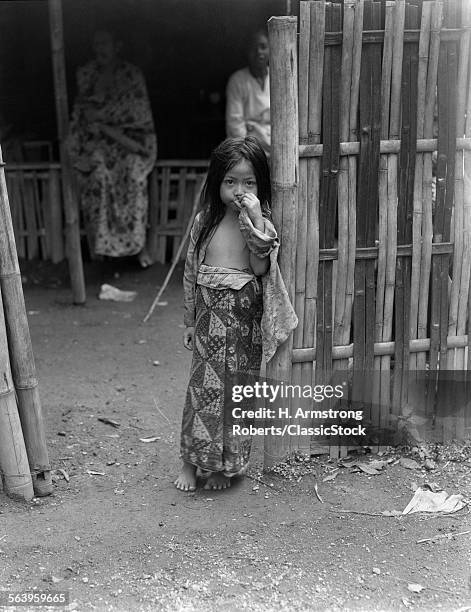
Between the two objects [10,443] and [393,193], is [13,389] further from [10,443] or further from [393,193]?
[393,193]

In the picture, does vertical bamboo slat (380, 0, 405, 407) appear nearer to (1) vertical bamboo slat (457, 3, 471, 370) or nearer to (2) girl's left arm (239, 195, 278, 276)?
(1) vertical bamboo slat (457, 3, 471, 370)

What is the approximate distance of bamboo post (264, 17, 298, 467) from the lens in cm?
304

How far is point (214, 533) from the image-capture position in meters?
3.06

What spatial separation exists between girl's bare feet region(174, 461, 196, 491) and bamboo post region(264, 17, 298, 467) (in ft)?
Result: 2.36

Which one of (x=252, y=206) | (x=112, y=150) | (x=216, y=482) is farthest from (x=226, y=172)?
(x=112, y=150)

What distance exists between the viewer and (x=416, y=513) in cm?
319

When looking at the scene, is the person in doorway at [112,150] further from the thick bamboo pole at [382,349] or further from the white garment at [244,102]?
the thick bamboo pole at [382,349]

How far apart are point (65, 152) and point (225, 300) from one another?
3511mm

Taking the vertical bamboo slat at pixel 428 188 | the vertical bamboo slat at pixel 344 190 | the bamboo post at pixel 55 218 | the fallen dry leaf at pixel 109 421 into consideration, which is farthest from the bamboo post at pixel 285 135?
the bamboo post at pixel 55 218

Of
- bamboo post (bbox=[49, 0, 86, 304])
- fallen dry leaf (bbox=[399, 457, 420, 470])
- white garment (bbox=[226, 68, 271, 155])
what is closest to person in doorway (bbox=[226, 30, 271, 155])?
white garment (bbox=[226, 68, 271, 155])

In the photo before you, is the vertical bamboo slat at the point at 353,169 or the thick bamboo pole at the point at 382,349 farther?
the thick bamboo pole at the point at 382,349

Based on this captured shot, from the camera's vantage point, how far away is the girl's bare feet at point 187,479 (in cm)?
340

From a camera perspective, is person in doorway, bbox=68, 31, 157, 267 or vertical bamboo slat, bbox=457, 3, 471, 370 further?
person in doorway, bbox=68, 31, 157, 267

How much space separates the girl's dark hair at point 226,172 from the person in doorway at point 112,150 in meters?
3.60
